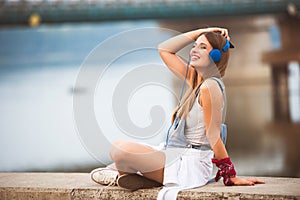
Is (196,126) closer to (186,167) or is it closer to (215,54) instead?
(186,167)

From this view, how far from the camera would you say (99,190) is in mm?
1730

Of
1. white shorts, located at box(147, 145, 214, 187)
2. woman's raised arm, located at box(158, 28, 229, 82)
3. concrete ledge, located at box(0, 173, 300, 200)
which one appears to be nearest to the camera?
concrete ledge, located at box(0, 173, 300, 200)

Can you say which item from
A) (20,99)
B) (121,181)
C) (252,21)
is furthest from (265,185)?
(252,21)

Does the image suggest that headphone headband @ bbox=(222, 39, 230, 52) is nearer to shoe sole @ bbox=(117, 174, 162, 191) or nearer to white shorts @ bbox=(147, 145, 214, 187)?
white shorts @ bbox=(147, 145, 214, 187)

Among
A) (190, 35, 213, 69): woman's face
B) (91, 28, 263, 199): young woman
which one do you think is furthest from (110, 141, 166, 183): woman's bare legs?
(190, 35, 213, 69): woman's face

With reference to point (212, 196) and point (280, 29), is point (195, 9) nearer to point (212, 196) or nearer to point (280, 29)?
point (280, 29)

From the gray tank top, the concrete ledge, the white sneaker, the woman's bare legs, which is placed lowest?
the concrete ledge

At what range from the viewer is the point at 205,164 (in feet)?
5.70

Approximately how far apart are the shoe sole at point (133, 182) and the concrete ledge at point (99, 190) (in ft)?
0.06

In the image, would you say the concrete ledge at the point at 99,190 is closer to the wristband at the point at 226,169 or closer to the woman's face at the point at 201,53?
the wristband at the point at 226,169

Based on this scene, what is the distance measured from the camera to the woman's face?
1.74m

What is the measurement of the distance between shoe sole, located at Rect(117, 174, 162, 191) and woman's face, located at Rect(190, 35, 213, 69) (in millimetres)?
393

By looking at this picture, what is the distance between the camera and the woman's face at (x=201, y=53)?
174 cm

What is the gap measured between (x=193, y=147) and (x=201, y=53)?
297 millimetres
